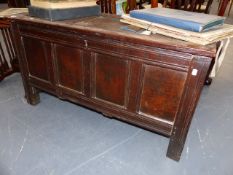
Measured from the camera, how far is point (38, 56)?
4.24ft

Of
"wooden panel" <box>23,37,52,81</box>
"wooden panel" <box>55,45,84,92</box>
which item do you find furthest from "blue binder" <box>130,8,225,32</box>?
"wooden panel" <box>23,37,52,81</box>

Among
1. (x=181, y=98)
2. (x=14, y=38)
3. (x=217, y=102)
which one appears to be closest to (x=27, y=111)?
(x=14, y=38)

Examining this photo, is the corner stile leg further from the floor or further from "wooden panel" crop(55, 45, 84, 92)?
"wooden panel" crop(55, 45, 84, 92)

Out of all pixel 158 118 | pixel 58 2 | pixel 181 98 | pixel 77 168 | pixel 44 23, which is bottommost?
pixel 77 168

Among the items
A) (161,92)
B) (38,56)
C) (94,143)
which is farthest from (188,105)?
(38,56)

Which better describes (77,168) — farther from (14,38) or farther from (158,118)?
(14,38)

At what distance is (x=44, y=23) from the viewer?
110 centimetres

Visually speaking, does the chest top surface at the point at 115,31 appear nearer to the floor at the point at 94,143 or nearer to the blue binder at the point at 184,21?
the blue binder at the point at 184,21

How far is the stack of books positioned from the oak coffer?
35 millimetres

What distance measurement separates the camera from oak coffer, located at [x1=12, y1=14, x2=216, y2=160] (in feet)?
2.89

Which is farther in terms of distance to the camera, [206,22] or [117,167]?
[117,167]

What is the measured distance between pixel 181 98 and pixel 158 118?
6.9 inches

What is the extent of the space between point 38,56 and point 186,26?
2.94 feet

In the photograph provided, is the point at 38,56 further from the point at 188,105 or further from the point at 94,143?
the point at 188,105
